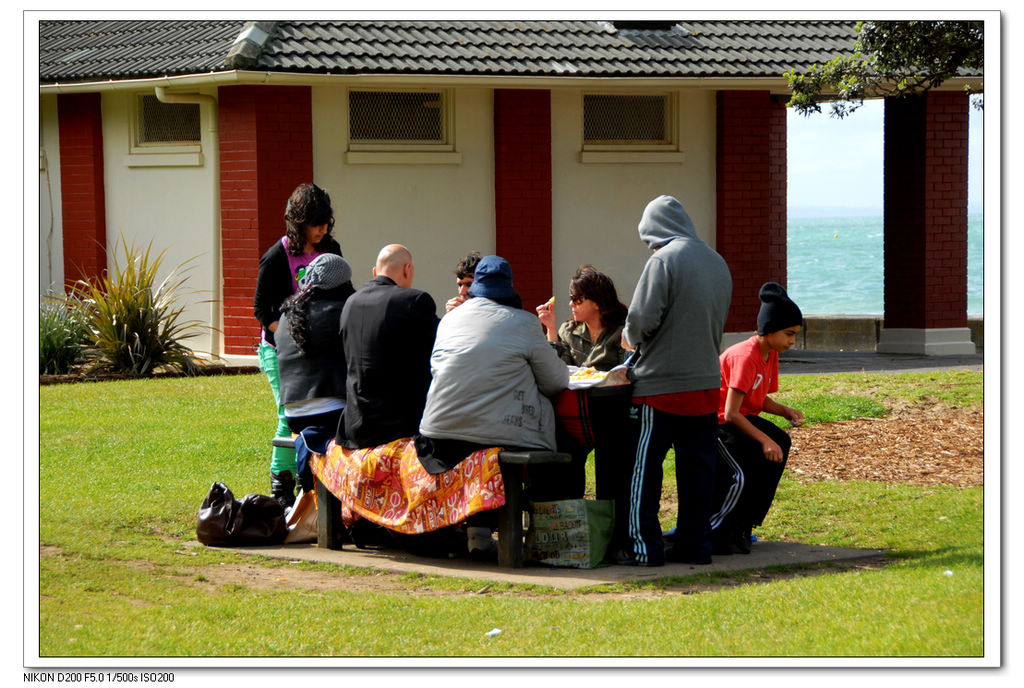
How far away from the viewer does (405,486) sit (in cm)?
742

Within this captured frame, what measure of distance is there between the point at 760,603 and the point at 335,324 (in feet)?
9.50

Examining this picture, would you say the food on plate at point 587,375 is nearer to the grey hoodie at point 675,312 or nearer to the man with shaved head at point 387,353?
the grey hoodie at point 675,312

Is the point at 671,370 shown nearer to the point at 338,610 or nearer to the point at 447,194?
the point at 338,610

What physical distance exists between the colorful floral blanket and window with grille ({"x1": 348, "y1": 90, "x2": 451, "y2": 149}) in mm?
8681

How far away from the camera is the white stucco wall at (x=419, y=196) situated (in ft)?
51.8

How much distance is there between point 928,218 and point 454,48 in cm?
634

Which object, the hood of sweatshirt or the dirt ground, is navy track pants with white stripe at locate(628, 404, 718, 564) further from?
the hood of sweatshirt

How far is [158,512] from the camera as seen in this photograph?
873cm

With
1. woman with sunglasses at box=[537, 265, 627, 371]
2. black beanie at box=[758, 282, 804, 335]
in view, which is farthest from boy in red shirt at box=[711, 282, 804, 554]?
woman with sunglasses at box=[537, 265, 627, 371]

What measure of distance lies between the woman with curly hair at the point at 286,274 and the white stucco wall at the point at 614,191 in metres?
8.42

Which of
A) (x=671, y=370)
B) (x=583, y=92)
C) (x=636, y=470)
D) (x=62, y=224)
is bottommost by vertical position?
(x=636, y=470)

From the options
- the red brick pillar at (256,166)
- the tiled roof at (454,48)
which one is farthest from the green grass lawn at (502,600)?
the tiled roof at (454,48)

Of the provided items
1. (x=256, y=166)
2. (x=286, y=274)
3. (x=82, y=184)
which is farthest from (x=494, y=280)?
(x=82, y=184)

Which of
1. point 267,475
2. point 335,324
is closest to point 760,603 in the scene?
point 335,324
